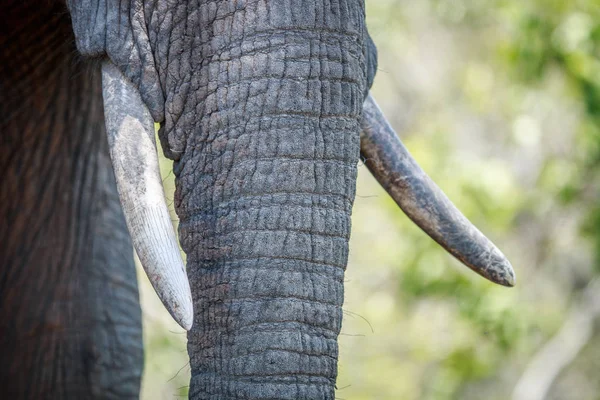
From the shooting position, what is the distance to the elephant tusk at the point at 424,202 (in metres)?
2.19

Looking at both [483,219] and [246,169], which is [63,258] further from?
[483,219]

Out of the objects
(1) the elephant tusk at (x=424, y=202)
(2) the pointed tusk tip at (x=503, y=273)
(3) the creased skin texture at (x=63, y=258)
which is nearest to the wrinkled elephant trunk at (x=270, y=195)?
(1) the elephant tusk at (x=424, y=202)

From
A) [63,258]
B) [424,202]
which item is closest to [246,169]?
[424,202]

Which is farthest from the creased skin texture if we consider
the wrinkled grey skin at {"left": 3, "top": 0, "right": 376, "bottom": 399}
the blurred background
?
the blurred background

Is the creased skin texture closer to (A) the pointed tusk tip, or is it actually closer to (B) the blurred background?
(A) the pointed tusk tip

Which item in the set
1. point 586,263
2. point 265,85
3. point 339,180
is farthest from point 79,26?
point 586,263

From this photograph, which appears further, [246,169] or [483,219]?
[483,219]

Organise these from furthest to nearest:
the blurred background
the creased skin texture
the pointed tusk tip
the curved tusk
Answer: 1. the blurred background
2. the creased skin texture
3. the pointed tusk tip
4. the curved tusk

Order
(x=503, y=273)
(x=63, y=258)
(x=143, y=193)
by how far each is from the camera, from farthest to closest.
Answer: (x=63, y=258) → (x=503, y=273) → (x=143, y=193)

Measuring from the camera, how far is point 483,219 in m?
5.83

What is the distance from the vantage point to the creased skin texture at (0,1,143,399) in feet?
9.34

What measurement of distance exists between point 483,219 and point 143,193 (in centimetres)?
424

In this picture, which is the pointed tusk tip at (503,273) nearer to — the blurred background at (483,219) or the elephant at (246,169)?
the elephant at (246,169)

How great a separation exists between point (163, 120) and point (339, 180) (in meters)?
0.35
